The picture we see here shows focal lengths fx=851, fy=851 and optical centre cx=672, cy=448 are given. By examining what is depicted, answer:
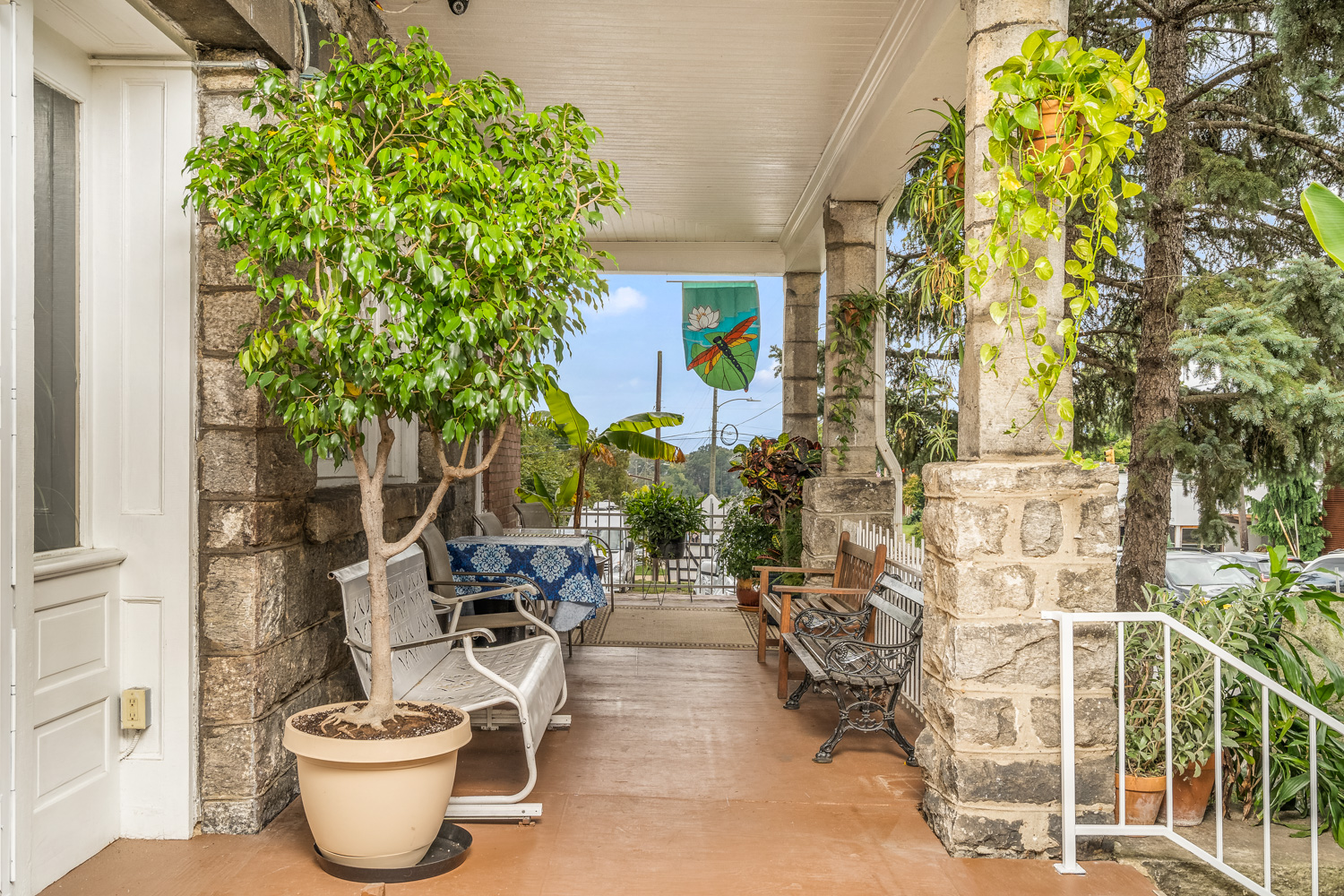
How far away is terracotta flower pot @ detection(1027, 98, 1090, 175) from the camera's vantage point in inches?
99.3

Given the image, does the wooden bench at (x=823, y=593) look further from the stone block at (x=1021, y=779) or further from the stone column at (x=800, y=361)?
the stone column at (x=800, y=361)

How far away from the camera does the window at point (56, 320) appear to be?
250 cm

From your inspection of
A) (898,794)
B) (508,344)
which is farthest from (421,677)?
(898,794)

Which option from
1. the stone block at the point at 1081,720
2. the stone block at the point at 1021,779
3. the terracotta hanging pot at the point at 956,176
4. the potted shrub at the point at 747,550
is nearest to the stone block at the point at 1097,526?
the stone block at the point at 1081,720

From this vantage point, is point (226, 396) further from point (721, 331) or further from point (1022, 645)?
point (721, 331)

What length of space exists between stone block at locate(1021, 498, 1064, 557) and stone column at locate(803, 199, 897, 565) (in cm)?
323

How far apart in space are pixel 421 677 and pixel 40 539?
1.40 m

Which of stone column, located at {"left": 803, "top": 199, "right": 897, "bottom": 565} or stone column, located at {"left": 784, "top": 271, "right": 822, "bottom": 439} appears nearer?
stone column, located at {"left": 803, "top": 199, "right": 897, "bottom": 565}

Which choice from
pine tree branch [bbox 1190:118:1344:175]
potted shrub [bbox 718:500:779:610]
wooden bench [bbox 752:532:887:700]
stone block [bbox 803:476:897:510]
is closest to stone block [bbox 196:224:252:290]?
wooden bench [bbox 752:532:887:700]

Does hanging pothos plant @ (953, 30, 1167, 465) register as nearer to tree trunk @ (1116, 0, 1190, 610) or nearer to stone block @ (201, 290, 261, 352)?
stone block @ (201, 290, 261, 352)

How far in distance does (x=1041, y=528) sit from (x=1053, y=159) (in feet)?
3.67

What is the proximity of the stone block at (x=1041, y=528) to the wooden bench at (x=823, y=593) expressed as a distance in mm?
1646

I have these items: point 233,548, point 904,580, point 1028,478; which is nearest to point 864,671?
point 904,580

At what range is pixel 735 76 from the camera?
4.68 meters
